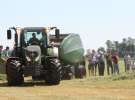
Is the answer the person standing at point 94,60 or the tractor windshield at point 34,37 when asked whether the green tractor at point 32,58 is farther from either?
the person standing at point 94,60

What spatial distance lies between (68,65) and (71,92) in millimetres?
10757

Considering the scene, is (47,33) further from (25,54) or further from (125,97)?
(125,97)

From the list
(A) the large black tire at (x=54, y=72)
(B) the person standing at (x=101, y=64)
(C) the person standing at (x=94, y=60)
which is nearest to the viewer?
(A) the large black tire at (x=54, y=72)

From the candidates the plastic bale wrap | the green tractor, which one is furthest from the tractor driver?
the plastic bale wrap

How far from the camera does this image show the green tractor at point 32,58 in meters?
24.4

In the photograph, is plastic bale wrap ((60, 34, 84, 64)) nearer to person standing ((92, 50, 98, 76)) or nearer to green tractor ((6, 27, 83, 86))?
person standing ((92, 50, 98, 76))

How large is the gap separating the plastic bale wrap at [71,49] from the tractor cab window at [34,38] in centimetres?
402

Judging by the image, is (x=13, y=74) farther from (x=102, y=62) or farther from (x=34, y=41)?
(x=102, y=62)

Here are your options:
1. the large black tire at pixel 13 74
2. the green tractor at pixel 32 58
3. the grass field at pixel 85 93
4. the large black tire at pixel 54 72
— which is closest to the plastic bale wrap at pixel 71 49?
the green tractor at pixel 32 58

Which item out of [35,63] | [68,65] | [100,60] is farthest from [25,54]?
[100,60]

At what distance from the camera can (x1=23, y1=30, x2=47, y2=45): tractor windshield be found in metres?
25.9

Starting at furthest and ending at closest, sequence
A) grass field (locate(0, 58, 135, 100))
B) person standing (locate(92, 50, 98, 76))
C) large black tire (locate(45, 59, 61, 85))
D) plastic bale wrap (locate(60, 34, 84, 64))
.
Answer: person standing (locate(92, 50, 98, 76))
plastic bale wrap (locate(60, 34, 84, 64))
large black tire (locate(45, 59, 61, 85))
grass field (locate(0, 58, 135, 100))

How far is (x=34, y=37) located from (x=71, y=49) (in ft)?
18.3

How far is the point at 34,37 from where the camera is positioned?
2586 centimetres
